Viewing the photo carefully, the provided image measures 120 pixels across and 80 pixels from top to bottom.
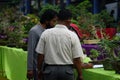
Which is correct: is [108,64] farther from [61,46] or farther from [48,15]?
[48,15]

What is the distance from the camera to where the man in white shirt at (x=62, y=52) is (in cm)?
526

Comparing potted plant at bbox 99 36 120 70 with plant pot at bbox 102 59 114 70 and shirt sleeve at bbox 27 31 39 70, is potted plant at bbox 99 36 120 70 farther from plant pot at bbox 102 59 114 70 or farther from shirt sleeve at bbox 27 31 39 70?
shirt sleeve at bbox 27 31 39 70

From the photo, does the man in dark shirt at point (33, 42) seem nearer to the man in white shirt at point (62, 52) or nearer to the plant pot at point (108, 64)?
the man in white shirt at point (62, 52)

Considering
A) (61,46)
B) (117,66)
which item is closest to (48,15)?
(61,46)

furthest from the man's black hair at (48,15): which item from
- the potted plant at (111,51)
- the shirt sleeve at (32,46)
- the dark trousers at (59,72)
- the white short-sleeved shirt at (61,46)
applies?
the dark trousers at (59,72)

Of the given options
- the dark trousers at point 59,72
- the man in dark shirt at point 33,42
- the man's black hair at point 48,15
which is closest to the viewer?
the dark trousers at point 59,72

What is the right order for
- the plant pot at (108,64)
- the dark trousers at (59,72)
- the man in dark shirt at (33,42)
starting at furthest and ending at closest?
the man in dark shirt at (33,42), the plant pot at (108,64), the dark trousers at (59,72)

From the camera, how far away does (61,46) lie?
531cm

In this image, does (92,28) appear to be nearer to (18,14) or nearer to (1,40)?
(1,40)

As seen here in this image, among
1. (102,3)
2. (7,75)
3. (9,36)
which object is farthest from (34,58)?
(102,3)

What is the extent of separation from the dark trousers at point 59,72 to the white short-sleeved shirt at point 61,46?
68 millimetres

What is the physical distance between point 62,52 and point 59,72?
278 mm

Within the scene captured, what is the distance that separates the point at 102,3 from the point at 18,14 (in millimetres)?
12537

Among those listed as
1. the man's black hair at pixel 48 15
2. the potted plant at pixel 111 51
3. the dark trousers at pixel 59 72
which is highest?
the man's black hair at pixel 48 15
